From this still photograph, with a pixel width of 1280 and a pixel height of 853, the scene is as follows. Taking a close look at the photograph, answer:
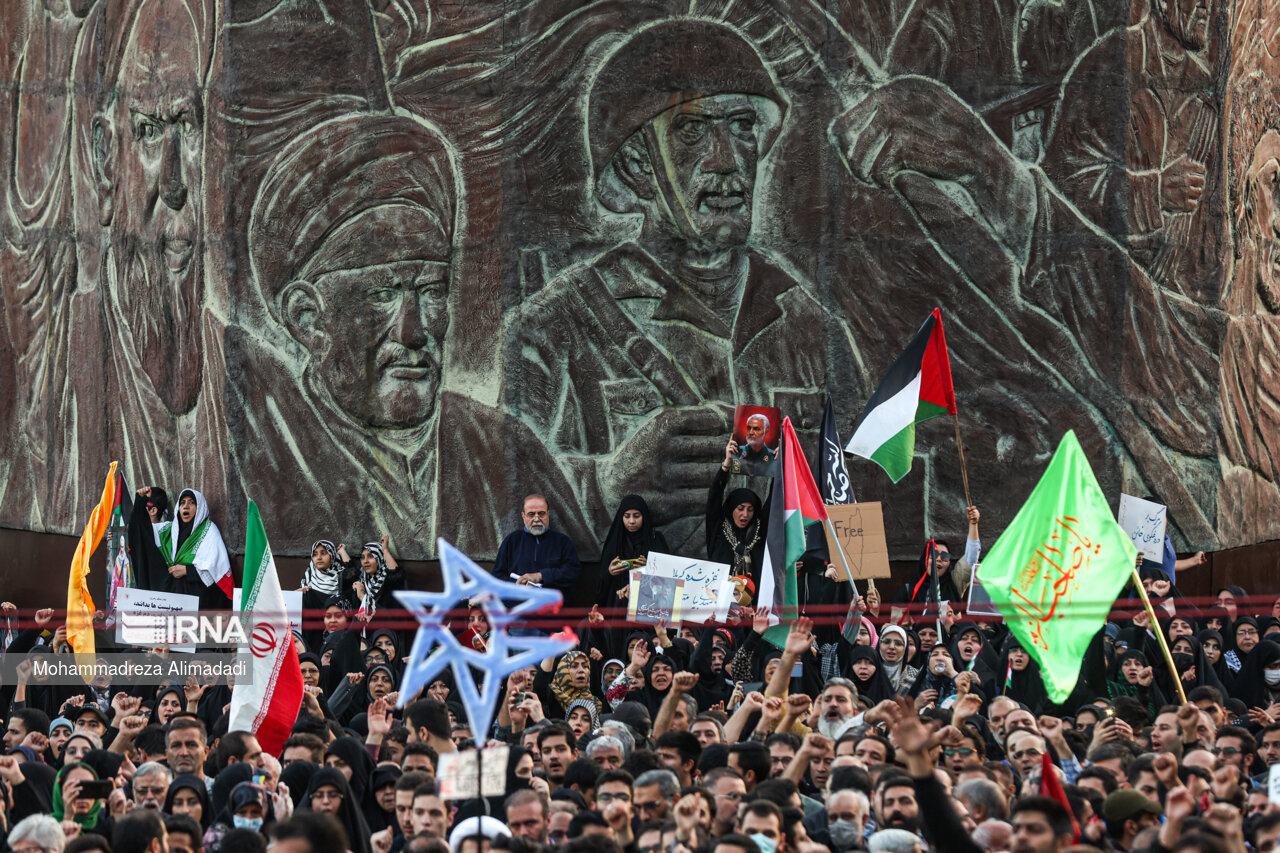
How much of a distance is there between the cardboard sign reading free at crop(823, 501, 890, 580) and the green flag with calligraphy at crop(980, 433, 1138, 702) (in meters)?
4.65

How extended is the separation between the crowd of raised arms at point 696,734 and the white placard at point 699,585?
0.58 ft

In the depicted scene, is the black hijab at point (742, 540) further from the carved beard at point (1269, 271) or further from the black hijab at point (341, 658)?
the carved beard at point (1269, 271)

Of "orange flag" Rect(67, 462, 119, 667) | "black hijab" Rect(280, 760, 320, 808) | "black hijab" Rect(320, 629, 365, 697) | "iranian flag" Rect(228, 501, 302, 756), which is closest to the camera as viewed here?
"black hijab" Rect(280, 760, 320, 808)

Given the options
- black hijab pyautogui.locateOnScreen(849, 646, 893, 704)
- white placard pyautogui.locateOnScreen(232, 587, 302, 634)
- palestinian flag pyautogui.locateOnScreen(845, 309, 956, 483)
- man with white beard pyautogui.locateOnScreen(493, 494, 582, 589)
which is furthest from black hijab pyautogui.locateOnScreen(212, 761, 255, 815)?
man with white beard pyautogui.locateOnScreen(493, 494, 582, 589)

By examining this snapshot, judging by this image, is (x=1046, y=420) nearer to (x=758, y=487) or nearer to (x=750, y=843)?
(x=758, y=487)

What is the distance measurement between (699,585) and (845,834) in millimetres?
5522

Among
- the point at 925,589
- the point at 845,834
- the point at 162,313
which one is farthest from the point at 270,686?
the point at 162,313

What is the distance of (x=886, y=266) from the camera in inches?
651

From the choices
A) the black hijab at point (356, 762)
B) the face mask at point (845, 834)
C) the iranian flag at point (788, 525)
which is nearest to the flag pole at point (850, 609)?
the iranian flag at point (788, 525)

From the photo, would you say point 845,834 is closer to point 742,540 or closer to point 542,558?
point 742,540

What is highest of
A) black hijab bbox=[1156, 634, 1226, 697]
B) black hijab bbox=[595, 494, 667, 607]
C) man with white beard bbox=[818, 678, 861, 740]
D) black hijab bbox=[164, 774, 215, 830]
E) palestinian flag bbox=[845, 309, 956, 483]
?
palestinian flag bbox=[845, 309, 956, 483]

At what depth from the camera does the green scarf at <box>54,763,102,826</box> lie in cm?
902

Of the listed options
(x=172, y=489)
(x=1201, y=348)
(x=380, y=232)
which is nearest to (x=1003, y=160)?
(x=1201, y=348)

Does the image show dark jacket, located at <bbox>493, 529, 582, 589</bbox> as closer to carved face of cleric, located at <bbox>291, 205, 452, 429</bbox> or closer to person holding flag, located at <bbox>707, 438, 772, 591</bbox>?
person holding flag, located at <bbox>707, 438, 772, 591</bbox>
